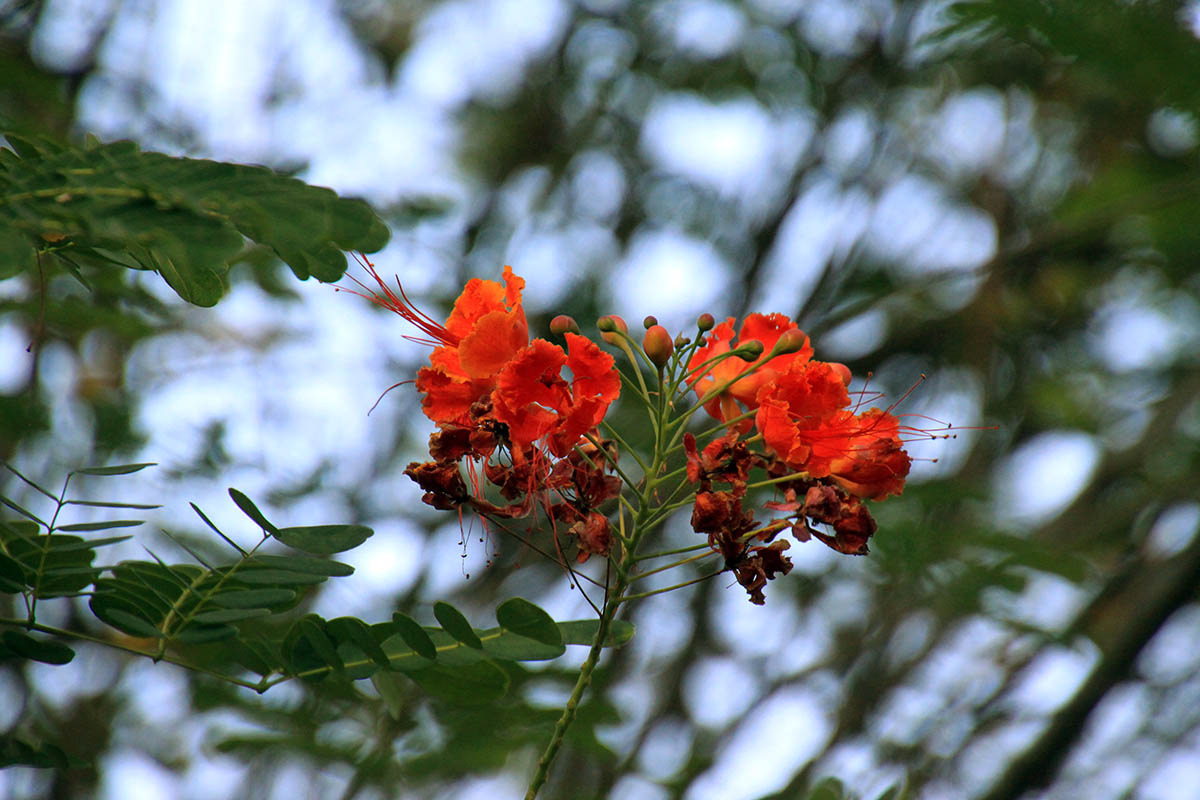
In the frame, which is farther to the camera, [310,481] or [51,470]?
[310,481]

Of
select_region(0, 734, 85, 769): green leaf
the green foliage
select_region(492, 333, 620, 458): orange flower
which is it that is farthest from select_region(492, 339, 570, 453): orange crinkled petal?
select_region(0, 734, 85, 769): green leaf

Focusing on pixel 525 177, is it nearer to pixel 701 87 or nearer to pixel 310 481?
pixel 701 87

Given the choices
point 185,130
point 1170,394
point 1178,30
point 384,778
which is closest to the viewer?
point 1178,30

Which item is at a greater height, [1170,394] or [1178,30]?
[1170,394]

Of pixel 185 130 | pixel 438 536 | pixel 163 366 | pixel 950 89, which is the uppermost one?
pixel 950 89

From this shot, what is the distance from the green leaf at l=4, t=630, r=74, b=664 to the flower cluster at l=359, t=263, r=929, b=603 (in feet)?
1.72

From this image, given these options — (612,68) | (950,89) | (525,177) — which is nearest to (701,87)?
(612,68)

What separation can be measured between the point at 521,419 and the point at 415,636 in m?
0.34

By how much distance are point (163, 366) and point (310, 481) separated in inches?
34.6

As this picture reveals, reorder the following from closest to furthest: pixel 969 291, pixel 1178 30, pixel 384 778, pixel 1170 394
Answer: pixel 1178 30 < pixel 384 778 < pixel 1170 394 < pixel 969 291

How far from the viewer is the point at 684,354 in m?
1.75

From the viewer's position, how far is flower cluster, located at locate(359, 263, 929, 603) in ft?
5.13

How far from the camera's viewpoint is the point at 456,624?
154 cm

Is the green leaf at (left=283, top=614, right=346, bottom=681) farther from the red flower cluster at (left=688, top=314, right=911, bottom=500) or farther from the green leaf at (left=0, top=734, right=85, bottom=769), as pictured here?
the red flower cluster at (left=688, top=314, right=911, bottom=500)
